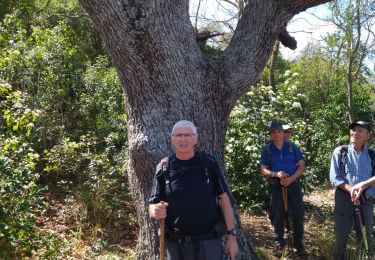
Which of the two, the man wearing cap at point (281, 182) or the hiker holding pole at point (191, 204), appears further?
the man wearing cap at point (281, 182)

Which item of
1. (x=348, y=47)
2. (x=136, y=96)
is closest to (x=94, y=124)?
(x=136, y=96)

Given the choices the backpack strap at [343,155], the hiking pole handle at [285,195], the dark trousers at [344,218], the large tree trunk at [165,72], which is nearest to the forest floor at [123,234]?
the dark trousers at [344,218]

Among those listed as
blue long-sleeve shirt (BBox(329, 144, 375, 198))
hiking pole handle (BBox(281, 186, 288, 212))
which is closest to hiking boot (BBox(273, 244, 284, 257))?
hiking pole handle (BBox(281, 186, 288, 212))

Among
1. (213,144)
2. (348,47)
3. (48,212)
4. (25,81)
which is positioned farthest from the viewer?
(348,47)

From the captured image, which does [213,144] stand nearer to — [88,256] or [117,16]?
[117,16]

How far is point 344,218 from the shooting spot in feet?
17.1

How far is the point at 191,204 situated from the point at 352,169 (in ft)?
8.03

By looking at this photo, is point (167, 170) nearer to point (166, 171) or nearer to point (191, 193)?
point (166, 171)

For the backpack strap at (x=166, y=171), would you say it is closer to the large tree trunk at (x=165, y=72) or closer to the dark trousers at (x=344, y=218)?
the large tree trunk at (x=165, y=72)

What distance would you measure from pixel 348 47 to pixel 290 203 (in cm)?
1087

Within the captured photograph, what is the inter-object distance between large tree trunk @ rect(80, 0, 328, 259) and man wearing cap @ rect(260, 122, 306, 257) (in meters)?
1.01

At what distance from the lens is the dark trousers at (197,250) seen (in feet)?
11.8

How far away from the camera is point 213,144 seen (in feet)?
15.8

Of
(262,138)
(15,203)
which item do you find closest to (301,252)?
(262,138)
